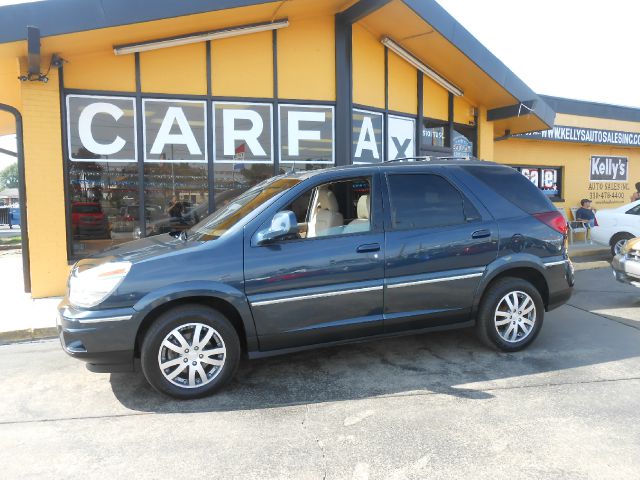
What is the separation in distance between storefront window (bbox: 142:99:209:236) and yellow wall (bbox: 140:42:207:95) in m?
0.22

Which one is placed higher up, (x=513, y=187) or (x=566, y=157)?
(x=566, y=157)

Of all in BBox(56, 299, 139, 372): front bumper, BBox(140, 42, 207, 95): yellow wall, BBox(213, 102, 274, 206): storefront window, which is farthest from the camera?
BBox(213, 102, 274, 206): storefront window

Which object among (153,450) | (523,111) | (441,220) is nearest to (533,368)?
(441,220)

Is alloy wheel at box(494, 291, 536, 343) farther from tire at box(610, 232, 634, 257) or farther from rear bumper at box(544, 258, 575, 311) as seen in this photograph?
tire at box(610, 232, 634, 257)

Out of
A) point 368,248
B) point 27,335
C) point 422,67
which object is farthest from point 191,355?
point 422,67

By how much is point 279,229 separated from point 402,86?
7132mm

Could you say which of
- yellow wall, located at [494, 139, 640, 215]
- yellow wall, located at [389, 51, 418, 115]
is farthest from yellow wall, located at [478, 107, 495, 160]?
yellow wall, located at [389, 51, 418, 115]

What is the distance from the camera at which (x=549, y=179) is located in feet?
49.3

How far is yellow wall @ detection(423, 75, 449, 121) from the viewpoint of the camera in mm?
10414

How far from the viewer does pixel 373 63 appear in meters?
9.33

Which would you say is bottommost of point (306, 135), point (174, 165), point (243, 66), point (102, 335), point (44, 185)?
point (102, 335)

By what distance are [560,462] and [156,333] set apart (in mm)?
2832

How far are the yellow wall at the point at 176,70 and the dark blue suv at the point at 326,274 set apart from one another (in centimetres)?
396

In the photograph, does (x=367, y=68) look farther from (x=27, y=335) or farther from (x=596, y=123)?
(x=596, y=123)
